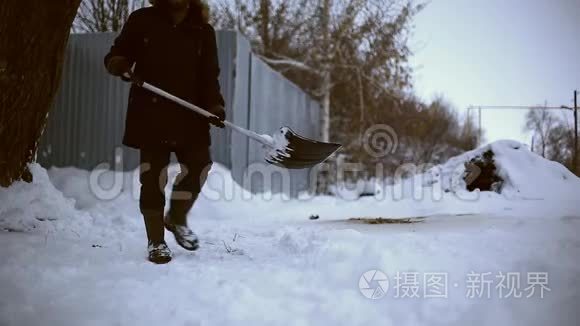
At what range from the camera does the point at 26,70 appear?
3324mm

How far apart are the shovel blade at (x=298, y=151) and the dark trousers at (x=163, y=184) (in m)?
0.46

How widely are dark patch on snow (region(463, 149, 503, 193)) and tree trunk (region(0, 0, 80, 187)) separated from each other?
5043 mm

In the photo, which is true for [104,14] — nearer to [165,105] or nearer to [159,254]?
[165,105]

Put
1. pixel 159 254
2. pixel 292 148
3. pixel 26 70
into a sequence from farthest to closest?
pixel 26 70 < pixel 292 148 < pixel 159 254

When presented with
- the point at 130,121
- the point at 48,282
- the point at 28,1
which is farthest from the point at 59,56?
the point at 48,282

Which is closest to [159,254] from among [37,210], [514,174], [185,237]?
[185,237]

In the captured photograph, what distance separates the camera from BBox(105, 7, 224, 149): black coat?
267 centimetres

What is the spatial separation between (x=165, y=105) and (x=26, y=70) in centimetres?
136

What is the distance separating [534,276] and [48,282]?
2061 millimetres

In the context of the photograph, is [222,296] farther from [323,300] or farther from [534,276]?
[534,276]

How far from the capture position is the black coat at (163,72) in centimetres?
267

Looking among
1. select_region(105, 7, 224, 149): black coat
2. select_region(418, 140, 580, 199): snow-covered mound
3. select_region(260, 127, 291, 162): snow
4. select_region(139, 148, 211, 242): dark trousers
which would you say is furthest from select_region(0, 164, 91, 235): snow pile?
select_region(418, 140, 580, 199): snow-covered mound

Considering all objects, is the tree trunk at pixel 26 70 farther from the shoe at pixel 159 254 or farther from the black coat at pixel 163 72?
the shoe at pixel 159 254

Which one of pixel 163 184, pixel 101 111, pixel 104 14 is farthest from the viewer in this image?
pixel 104 14
